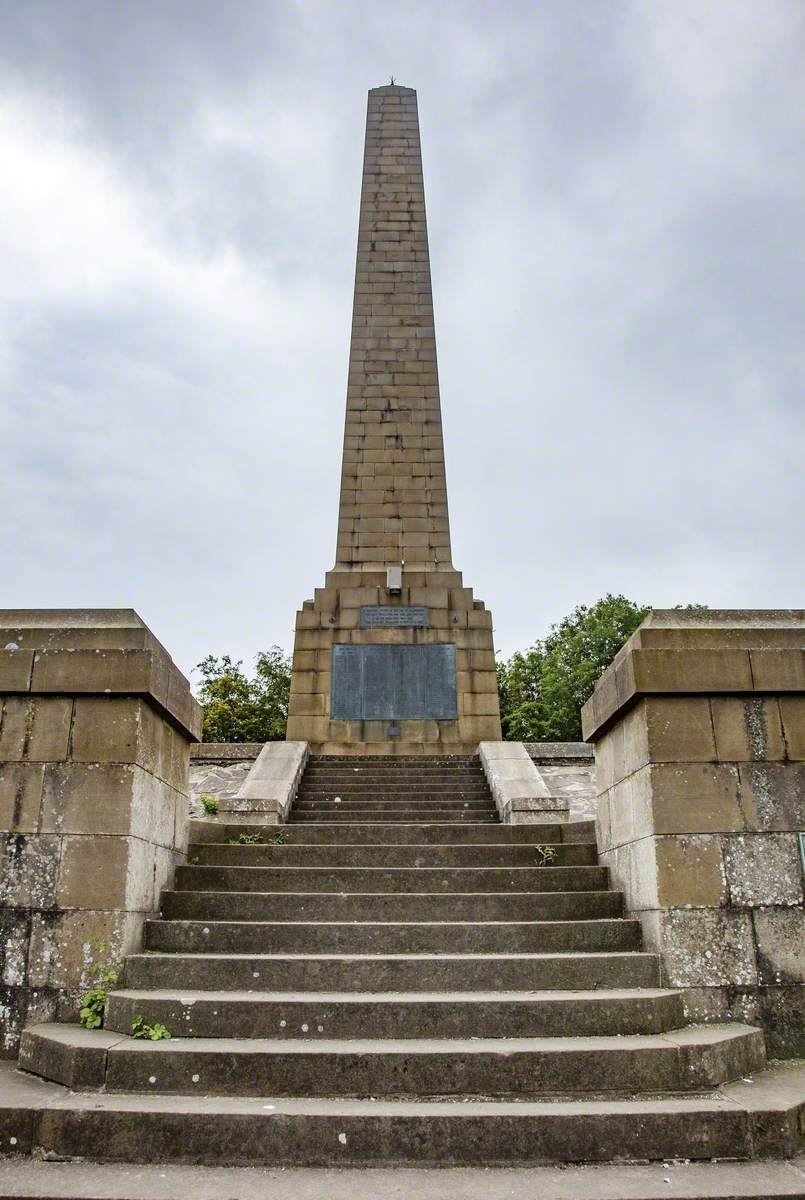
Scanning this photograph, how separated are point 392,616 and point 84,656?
9.68 m

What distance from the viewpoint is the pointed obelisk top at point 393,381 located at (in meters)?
16.1

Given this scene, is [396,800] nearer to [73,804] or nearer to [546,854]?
[546,854]

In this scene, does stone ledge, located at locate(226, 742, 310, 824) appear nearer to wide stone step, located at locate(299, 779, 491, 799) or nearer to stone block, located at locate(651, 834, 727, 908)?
wide stone step, located at locate(299, 779, 491, 799)

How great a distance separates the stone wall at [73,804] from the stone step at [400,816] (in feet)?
12.5

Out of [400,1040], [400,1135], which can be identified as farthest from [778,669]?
[400,1135]

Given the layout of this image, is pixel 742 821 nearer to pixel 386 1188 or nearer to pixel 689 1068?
pixel 689 1068

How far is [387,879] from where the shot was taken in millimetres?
5992

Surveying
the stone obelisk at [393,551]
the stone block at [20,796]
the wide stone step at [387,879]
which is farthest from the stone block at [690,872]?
the stone obelisk at [393,551]

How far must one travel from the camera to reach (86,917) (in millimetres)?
4785

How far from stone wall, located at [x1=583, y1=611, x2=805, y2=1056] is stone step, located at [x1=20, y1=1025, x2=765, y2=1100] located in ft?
2.32

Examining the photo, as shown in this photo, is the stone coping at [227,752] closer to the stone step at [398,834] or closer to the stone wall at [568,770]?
the stone wall at [568,770]

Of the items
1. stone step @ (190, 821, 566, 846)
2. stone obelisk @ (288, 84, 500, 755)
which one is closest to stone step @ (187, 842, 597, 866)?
stone step @ (190, 821, 566, 846)

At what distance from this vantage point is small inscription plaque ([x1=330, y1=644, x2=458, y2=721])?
14.0m

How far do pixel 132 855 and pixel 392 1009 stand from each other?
1.72 metres
